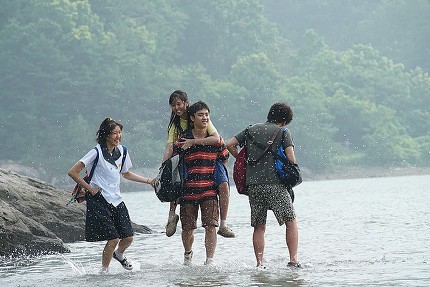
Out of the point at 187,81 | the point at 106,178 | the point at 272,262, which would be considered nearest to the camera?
the point at 106,178

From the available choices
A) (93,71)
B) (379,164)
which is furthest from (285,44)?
(93,71)

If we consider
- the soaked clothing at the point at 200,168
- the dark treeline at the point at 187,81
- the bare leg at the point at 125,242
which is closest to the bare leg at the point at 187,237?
the soaked clothing at the point at 200,168

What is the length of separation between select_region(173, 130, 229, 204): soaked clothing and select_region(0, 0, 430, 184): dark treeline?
160 feet

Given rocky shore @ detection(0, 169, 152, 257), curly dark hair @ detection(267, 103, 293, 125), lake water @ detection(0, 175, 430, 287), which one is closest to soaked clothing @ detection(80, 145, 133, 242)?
lake water @ detection(0, 175, 430, 287)

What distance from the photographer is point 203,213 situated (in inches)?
381

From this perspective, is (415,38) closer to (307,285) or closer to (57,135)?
(57,135)

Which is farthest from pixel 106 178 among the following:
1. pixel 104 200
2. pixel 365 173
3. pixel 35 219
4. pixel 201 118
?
pixel 365 173

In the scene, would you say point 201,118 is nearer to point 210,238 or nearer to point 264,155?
point 264,155

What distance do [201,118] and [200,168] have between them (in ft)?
1.61

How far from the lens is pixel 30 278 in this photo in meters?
9.79

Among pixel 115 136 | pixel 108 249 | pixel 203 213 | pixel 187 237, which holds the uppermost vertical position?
pixel 115 136

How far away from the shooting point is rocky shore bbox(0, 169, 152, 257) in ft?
39.3

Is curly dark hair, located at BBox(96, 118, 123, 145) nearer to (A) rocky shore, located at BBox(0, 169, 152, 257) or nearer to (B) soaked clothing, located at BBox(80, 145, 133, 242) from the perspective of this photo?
(B) soaked clothing, located at BBox(80, 145, 133, 242)

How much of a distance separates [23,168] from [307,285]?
50.5m
